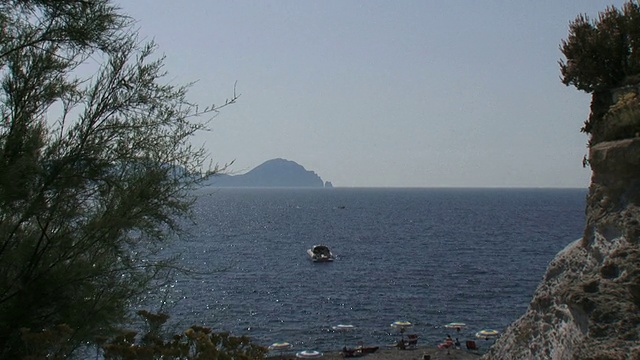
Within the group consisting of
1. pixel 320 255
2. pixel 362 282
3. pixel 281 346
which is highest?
pixel 320 255

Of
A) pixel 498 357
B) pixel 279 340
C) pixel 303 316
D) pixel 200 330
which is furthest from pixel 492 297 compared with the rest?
pixel 200 330

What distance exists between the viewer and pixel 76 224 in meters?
7.97

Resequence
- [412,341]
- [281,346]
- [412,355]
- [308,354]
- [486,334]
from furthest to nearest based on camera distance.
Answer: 1. [486,334]
2. [412,341]
3. [281,346]
4. [412,355]
5. [308,354]

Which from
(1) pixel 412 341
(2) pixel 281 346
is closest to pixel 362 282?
(1) pixel 412 341

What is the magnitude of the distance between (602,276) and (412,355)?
1174 inches

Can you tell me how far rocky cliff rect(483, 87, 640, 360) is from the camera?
29.8 ft

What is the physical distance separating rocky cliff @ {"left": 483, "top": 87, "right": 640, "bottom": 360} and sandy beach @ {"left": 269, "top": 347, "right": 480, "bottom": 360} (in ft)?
83.0

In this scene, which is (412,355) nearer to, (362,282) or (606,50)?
(362,282)

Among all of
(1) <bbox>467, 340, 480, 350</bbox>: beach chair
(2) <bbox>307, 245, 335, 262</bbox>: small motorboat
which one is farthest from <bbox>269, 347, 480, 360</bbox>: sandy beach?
(2) <bbox>307, 245, 335, 262</bbox>: small motorboat

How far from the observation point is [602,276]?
9.90 m

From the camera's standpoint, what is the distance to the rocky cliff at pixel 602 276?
29.8 feet

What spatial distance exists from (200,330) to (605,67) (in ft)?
37.9

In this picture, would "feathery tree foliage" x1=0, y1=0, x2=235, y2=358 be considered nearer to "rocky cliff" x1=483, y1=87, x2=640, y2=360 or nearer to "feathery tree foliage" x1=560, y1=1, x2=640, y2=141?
"rocky cliff" x1=483, y1=87, x2=640, y2=360

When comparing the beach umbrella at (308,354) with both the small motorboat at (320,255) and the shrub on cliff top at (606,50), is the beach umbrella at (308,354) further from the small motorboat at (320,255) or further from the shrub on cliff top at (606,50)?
the small motorboat at (320,255)
